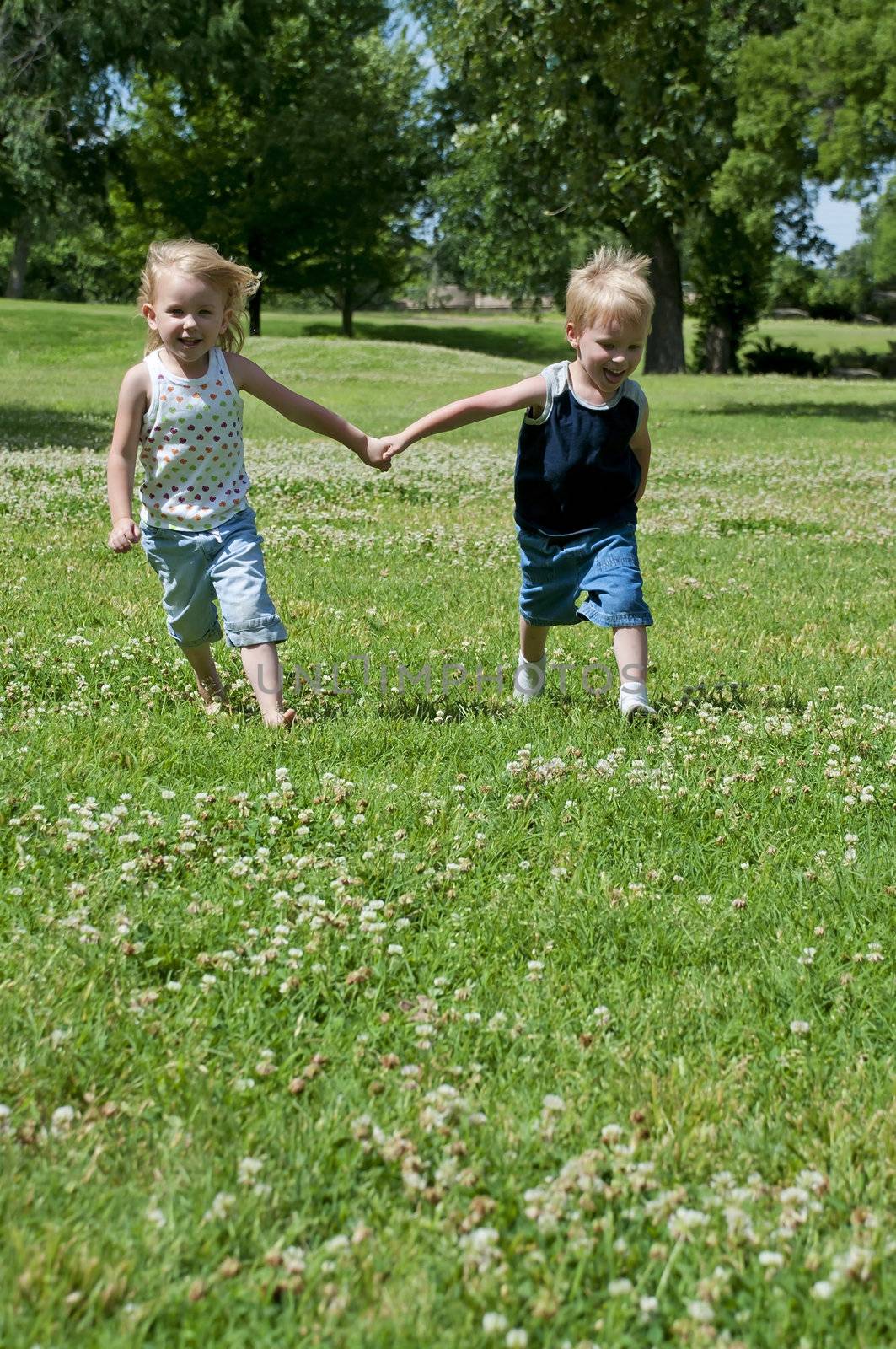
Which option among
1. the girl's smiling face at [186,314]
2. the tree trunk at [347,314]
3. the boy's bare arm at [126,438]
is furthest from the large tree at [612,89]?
the boy's bare arm at [126,438]

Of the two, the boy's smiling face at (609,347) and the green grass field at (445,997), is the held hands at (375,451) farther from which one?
the green grass field at (445,997)

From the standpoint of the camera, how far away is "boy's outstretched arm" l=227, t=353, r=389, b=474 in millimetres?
6246

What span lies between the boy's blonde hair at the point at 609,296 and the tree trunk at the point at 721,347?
152 ft

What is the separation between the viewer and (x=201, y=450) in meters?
6.13

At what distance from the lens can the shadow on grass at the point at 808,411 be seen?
29220 mm

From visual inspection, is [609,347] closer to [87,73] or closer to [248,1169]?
[248,1169]

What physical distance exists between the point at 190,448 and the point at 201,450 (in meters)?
0.05

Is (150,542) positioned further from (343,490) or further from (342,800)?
(343,490)

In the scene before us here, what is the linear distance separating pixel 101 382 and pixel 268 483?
832 inches

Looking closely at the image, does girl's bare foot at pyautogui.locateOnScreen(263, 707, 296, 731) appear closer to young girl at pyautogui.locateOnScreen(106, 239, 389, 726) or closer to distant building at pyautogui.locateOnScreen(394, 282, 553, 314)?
young girl at pyautogui.locateOnScreen(106, 239, 389, 726)

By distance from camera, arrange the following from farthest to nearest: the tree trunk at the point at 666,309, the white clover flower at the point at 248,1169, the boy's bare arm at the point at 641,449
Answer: the tree trunk at the point at 666,309
the boy's bare arm at the point at 641,449
the white clover flower at the point at 248,1169

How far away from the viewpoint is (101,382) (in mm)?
33938

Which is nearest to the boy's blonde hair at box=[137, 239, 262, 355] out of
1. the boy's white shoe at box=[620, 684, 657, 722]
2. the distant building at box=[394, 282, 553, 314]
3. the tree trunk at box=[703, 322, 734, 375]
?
the boy's white shoe at box=[620, 684, 657, 722]

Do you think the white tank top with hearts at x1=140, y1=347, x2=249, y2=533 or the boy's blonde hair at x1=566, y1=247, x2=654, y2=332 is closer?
the boy's blonde hair at x1=566, y1=247, x2=654, y2=332
